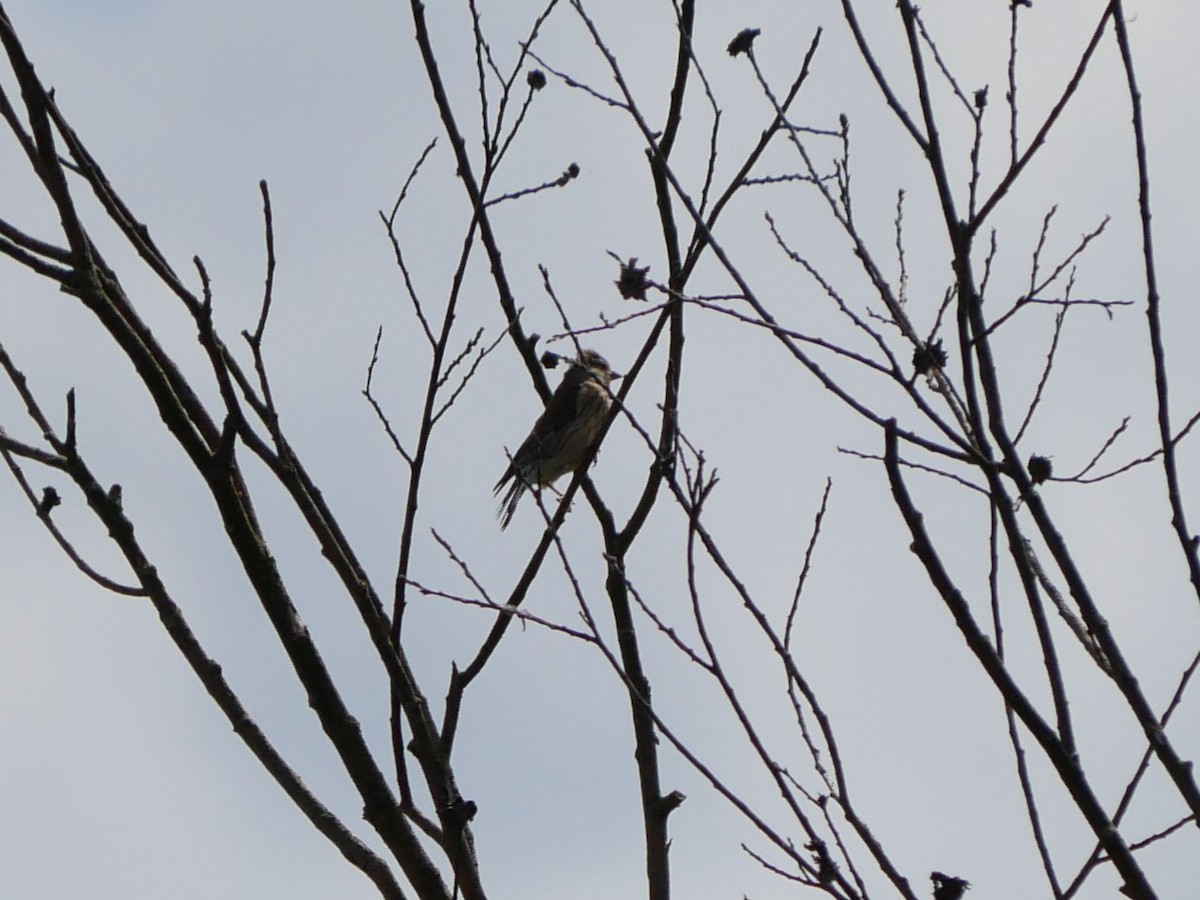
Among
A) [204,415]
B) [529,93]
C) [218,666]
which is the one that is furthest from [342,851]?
[529,93]

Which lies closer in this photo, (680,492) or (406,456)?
(680,492)

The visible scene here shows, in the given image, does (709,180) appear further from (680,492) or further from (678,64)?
(680,492)

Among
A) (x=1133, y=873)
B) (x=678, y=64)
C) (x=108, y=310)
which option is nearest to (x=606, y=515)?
(x=678, y=64)

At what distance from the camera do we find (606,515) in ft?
14.7

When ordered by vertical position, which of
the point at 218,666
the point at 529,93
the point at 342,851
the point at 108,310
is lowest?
the point at 342,851

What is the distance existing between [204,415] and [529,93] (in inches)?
76.1

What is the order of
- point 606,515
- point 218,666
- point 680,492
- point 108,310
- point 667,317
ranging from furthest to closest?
point 606,515 < point 667,317 < point 218,666 < point 680,492 < point 108,310

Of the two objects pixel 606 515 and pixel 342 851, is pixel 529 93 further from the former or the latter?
pixel 342 851

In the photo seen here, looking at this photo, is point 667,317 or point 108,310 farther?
point 667,317

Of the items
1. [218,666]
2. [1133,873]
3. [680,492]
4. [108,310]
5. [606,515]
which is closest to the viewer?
[1133,873]

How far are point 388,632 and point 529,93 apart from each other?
6.48ft

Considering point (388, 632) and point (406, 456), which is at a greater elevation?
point (406, 456)

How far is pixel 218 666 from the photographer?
3.32 meters

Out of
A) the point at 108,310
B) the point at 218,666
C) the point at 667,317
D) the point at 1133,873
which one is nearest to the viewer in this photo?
the point at 1133,873
